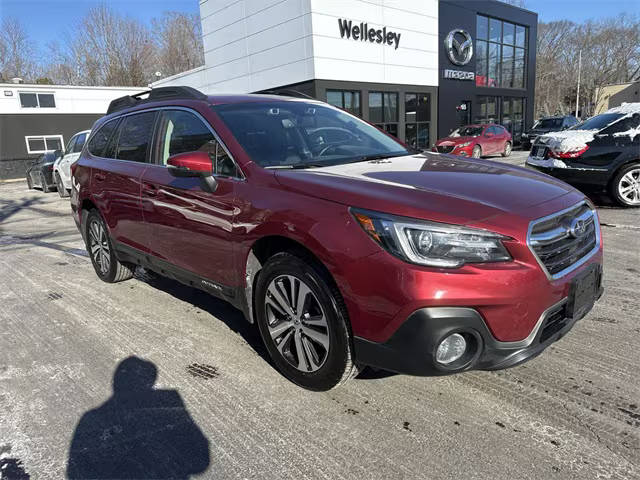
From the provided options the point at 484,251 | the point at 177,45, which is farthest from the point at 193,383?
the point at 177,45

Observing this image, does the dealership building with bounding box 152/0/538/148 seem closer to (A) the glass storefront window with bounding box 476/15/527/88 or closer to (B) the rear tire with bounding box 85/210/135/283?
(A) the glass storefront window with bounding box 476/15/527/88

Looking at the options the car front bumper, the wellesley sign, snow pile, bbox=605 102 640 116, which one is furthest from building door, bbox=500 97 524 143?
the car front bumper

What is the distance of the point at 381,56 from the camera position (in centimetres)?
2245

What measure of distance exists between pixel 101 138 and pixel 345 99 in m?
Result: 17.6

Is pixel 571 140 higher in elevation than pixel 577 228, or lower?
higher

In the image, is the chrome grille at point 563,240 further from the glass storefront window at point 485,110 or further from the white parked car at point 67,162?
the glass storefront window at point 485,110

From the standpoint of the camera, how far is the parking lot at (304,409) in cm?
219

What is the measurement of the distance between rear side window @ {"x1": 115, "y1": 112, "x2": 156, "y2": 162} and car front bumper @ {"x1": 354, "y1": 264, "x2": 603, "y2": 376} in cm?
273

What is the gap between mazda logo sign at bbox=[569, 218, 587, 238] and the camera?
8.20 feet

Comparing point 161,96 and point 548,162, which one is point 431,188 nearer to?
point 161,96

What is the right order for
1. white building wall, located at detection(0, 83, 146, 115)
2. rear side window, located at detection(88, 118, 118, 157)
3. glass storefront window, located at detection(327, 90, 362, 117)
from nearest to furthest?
rear side window, located at detection(88, 118, 118, 157)
glass storefront window, located at detection(327, 90, 362, 117)
white building wall, located at detection(0, 83, 146, 115)

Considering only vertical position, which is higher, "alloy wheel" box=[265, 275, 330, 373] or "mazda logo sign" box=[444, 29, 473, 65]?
"mazda logo sign" box=[444, 29, 473, 65]

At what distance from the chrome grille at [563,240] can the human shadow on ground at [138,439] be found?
75.1 inches

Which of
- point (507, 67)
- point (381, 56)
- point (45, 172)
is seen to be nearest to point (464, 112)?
point (507, 67)
